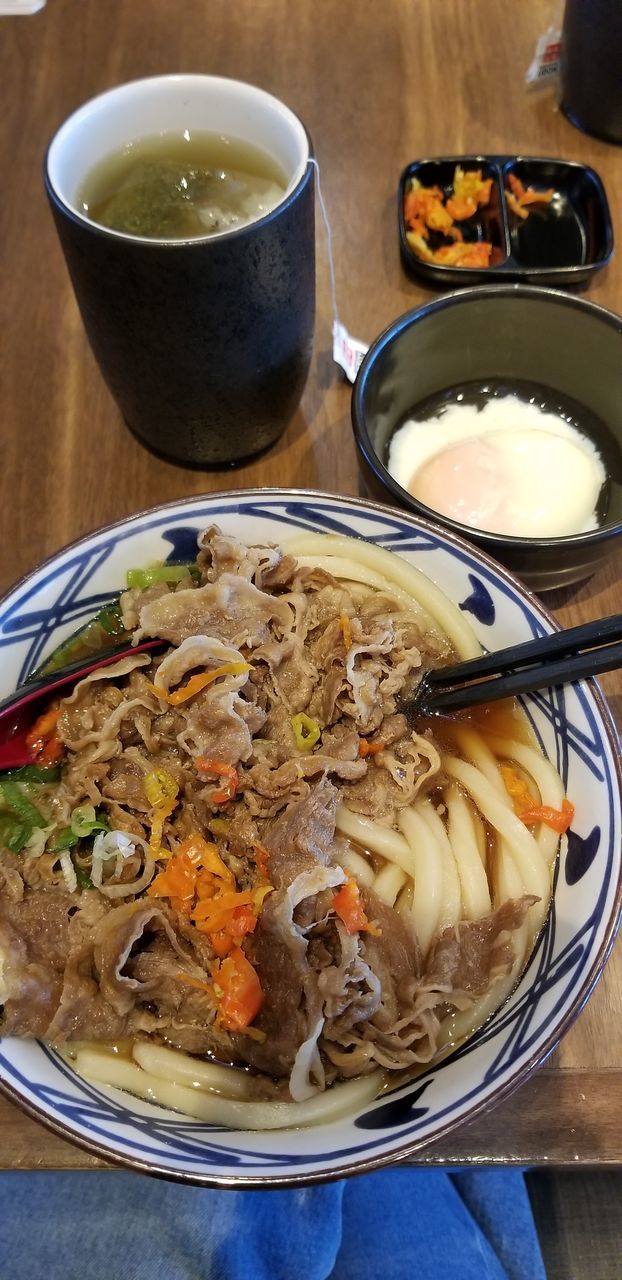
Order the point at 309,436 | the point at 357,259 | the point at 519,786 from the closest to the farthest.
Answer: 1. the point at 519,786
2. the point at 309,436
3. the point at 357,259

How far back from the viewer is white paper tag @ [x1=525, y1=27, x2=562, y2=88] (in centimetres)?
266

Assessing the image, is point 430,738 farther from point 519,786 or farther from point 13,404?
point 13,404

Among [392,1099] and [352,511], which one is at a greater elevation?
[352,511]

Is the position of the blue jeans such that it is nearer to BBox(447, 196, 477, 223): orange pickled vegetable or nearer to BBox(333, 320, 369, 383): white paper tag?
BBox(333, 320, 369, 383): white paper tag

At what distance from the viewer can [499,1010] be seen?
48.4 inches

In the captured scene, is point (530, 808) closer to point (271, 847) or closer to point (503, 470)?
point (271, 847)

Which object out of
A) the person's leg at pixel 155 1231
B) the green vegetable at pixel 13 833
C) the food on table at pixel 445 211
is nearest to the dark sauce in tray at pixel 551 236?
the food on table at pixel 445 211

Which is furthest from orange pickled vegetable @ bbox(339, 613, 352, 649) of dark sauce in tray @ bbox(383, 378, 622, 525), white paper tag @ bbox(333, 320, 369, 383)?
white paper tag @ bbox(333, 320, 369, 383)

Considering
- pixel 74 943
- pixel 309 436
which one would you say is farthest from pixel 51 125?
pixel 74 943

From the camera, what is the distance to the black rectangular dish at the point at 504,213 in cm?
231

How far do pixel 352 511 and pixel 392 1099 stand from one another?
971mm

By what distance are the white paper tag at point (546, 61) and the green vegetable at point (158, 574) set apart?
2289mm

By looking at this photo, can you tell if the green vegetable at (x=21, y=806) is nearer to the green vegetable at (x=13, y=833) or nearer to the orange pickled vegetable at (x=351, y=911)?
the green vegetable at (x=13, y=833)

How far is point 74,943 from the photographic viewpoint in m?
1.29
